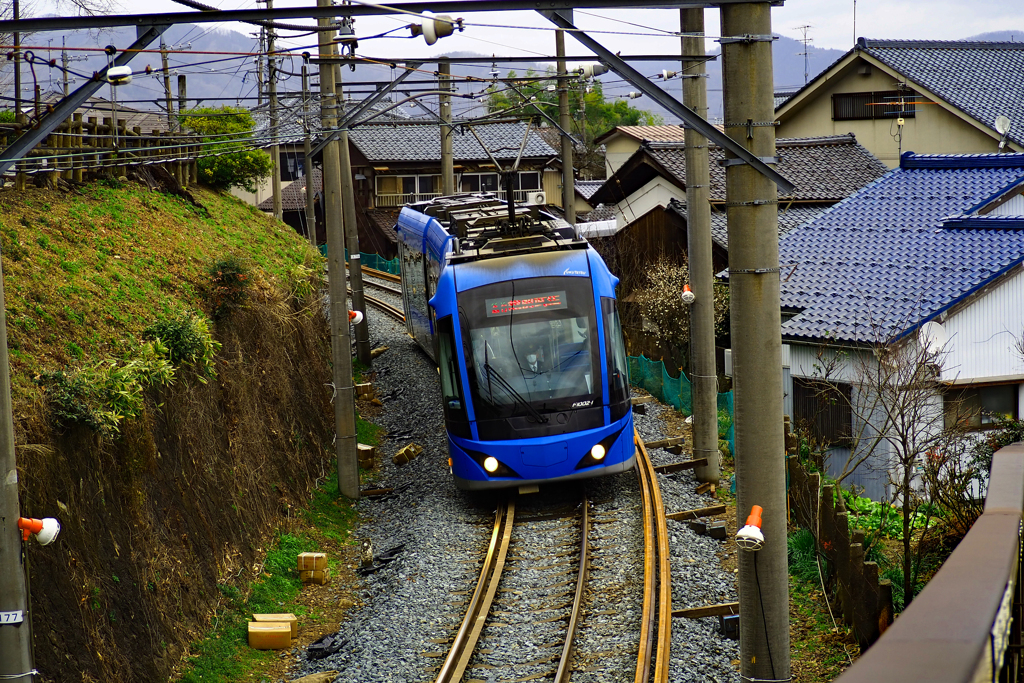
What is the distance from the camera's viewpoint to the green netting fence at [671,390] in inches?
638

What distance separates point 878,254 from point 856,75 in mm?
17226

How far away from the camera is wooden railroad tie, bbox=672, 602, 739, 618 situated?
8836 mm

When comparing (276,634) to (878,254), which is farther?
(878,254)

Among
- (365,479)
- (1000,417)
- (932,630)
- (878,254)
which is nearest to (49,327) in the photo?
(365,479)

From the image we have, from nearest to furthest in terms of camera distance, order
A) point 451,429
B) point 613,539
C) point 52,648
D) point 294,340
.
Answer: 1. point 52,648
2. point 613,539
3. point 451,429
4. point 294,340

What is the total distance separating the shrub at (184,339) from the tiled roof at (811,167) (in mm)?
17752

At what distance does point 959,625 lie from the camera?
2.02 m

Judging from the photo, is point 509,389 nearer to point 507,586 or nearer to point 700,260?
point 507,586

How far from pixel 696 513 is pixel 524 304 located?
3.40 metres

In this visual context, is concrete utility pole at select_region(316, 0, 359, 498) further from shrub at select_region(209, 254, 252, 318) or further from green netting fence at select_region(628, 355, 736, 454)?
green netting fence at select_region(628, 355, 736, 454)

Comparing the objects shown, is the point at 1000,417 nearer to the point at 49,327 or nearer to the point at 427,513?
the point at 427,513

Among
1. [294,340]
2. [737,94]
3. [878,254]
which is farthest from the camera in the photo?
[878,254]

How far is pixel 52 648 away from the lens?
6.67 meters

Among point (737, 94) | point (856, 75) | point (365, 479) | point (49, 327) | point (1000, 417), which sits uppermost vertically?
point (856, 75)
